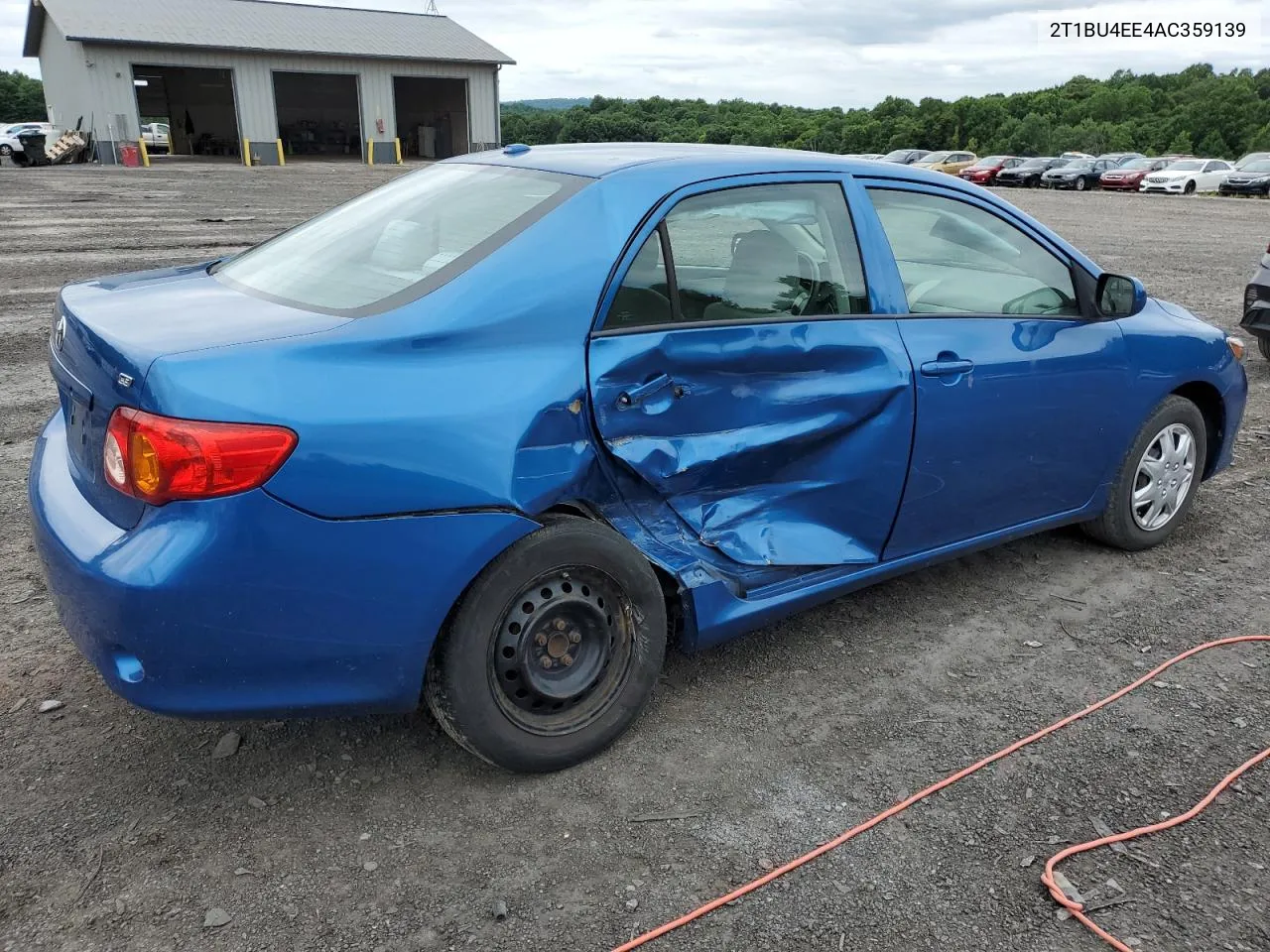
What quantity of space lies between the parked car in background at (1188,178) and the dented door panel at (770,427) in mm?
37627

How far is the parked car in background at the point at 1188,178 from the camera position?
35.0m

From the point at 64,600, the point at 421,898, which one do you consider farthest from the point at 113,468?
the point at 421,898

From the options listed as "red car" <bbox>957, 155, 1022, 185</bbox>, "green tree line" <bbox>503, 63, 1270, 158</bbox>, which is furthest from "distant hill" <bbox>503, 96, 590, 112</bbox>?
"red car" <bbox>957, 155, 1022, 185</bbox>

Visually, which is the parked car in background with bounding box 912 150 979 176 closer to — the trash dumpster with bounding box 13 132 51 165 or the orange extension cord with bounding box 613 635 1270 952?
the trash dumpster with bounding box 13 132 51 165

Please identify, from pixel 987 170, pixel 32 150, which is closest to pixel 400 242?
pixel 32 150

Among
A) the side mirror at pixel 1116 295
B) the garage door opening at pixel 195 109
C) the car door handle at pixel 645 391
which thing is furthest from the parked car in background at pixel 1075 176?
the car door handle at pixel 645 391

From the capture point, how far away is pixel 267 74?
3650 centimetres

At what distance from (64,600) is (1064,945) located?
2416mm

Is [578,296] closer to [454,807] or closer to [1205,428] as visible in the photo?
[454,807]

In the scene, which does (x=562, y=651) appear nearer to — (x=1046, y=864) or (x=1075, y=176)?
(x=1046, y=864)

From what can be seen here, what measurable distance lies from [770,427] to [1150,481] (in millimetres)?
2157

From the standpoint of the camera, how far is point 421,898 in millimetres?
2301

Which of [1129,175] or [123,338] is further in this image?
[1129,175]

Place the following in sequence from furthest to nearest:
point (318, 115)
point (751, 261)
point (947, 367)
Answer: point (318, 115), point (947, 367), point (751, 261)
